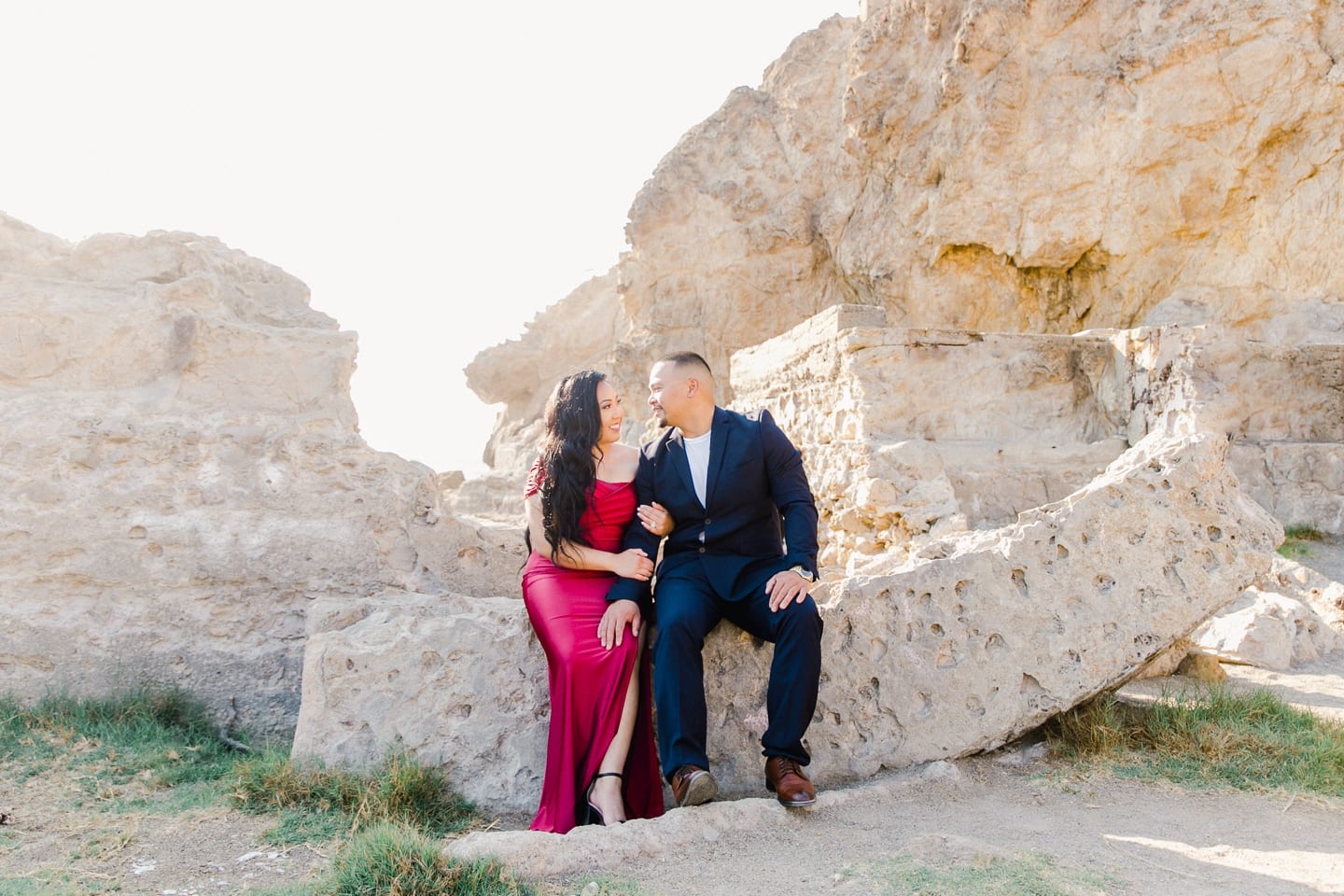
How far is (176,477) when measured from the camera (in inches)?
167

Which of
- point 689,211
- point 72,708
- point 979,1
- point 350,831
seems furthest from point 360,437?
point 689,211

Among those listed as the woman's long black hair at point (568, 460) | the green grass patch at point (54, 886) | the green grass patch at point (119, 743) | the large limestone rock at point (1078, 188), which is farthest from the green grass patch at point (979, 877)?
the large limestone rock at point (1078, 188)

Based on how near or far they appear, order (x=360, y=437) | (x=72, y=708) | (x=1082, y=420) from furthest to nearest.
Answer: (x=1082, y=420)
(x=360, y=437)
(x=72, y=708)

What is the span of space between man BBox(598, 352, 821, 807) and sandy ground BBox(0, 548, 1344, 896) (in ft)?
0.65

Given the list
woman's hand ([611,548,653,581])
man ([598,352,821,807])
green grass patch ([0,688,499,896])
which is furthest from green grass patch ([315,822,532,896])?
woman's hand ([611,548,653,581])

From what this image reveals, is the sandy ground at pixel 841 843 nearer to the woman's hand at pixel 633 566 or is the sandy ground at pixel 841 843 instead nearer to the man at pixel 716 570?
the man at pixel 716 570

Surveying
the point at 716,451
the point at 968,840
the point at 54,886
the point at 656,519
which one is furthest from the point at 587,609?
the point at 54,886

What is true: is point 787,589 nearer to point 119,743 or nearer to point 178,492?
point 119,743

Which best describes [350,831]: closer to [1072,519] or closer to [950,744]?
[950,744]

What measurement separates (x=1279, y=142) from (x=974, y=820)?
548 inches

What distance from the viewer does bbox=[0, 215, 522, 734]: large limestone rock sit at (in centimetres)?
395

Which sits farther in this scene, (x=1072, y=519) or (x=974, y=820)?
(x=1072, y=519)

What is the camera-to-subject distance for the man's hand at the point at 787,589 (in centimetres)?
299

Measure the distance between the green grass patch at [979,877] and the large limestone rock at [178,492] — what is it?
2.69 meters
